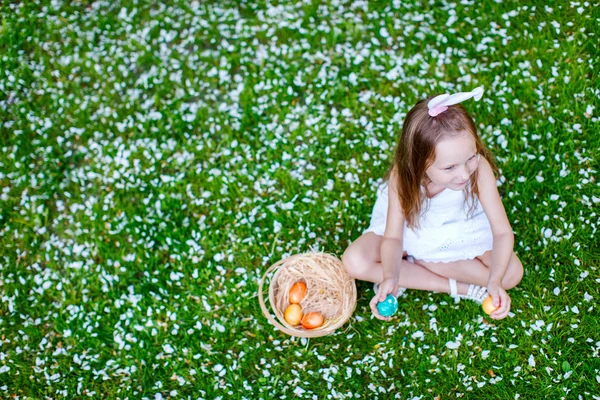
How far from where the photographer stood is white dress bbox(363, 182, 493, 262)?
3547 mm

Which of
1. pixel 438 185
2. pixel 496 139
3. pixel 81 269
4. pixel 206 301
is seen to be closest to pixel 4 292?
pixel 81 269

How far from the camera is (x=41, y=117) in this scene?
5082 millimetres

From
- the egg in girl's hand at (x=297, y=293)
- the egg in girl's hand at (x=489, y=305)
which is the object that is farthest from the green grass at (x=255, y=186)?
the egg in girl's hand at (x=489, y=305)

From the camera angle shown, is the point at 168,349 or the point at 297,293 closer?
the point at 297,293

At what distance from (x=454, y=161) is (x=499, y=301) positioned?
0.86 m

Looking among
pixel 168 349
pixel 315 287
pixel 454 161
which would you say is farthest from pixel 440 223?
pixel 168 349

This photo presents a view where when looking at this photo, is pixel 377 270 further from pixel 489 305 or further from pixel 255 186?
pixel 255 186

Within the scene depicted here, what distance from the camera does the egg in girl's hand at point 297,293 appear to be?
3836 mm

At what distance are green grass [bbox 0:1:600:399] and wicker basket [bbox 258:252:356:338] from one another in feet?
0.60

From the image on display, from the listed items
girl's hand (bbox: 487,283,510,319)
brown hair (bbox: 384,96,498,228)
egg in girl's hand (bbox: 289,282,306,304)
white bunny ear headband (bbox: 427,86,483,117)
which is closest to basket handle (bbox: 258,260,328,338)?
egg in girl's hand (bbox: 289,282,306,304)

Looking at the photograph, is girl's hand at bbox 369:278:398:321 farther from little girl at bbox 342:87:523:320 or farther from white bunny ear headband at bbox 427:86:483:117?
white bunny ear headband at bbox 427:86:483:117

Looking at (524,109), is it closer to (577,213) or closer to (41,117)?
(577,213)

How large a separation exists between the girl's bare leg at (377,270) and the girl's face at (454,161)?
30.4 inches

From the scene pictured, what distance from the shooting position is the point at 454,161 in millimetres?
2934
